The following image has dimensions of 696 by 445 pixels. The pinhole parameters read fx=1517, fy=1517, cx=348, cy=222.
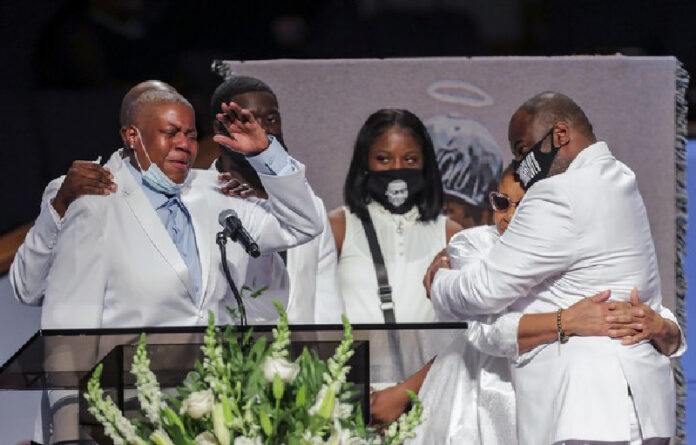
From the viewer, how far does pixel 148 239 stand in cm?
469

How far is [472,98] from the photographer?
16.7 feet

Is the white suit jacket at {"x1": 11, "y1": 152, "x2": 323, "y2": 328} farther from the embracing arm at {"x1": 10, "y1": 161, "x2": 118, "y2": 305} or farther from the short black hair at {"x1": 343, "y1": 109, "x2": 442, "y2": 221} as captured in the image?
the short black hair at {"x1": 343, "y1": 109, "x2": 442, "y2": 221}

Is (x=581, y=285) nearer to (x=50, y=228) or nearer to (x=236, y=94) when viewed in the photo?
(x=236, y=94)

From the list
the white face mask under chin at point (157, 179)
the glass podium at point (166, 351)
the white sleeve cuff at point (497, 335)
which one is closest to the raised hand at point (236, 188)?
the white face mask under chin at point (157, 179)

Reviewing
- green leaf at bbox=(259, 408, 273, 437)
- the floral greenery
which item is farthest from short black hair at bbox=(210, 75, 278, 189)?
green leaf at bbox=(259, 408, 273, 437)

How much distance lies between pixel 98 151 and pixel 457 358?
147 centimetres

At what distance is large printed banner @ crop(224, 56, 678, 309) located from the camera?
5.03 meters

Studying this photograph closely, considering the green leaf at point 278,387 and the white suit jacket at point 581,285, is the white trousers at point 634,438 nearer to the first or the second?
the white suit jacket at point 581,285

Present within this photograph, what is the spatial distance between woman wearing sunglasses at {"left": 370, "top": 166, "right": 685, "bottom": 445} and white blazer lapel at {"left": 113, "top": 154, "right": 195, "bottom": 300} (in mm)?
800

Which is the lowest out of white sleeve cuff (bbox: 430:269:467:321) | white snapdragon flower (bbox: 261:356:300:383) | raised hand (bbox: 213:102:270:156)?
white snapdragon flower (bbox: 261:356:300:383)

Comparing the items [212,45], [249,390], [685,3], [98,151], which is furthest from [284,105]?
[249,390]

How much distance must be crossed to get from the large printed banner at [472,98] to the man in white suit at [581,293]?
1.07 meters

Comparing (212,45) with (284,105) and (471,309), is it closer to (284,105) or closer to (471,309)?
(284,105)

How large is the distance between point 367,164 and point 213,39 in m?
0.66
